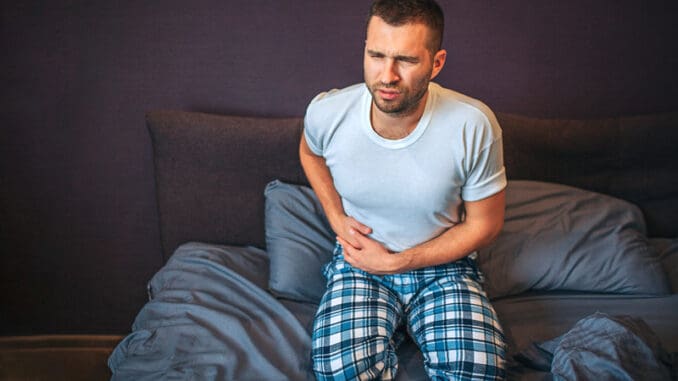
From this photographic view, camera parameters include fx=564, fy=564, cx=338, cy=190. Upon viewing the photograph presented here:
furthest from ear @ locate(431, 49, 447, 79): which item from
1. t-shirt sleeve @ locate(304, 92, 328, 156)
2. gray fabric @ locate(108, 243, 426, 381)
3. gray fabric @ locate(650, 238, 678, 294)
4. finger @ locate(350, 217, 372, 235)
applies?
gray fabric @ locate(650, 238, 678, 294)

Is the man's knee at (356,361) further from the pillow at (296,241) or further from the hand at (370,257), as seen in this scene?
the pillow at (296,241)

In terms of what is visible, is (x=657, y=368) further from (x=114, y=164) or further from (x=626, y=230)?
(x=114, y=164)

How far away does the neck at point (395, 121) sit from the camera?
1.42 meters

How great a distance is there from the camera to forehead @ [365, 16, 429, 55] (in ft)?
4.14

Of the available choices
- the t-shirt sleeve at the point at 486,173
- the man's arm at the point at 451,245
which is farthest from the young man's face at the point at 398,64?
the man's arm at the point at 451,245

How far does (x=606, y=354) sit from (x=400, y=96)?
2.53 feet

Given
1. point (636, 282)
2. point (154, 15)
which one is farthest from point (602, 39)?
point (154, 15)

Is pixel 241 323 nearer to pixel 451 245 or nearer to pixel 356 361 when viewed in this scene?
pixel 356 361

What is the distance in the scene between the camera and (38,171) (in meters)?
2.04

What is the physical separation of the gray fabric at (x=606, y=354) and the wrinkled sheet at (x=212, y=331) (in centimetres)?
61

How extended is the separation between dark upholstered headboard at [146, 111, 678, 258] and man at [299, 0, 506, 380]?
325 mm

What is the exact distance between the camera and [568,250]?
1744mm

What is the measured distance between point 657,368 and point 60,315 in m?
2.05

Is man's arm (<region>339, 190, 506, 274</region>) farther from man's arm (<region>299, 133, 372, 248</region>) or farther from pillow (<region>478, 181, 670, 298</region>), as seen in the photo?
pillow (<region>478, 181, 670, 298</region>)
